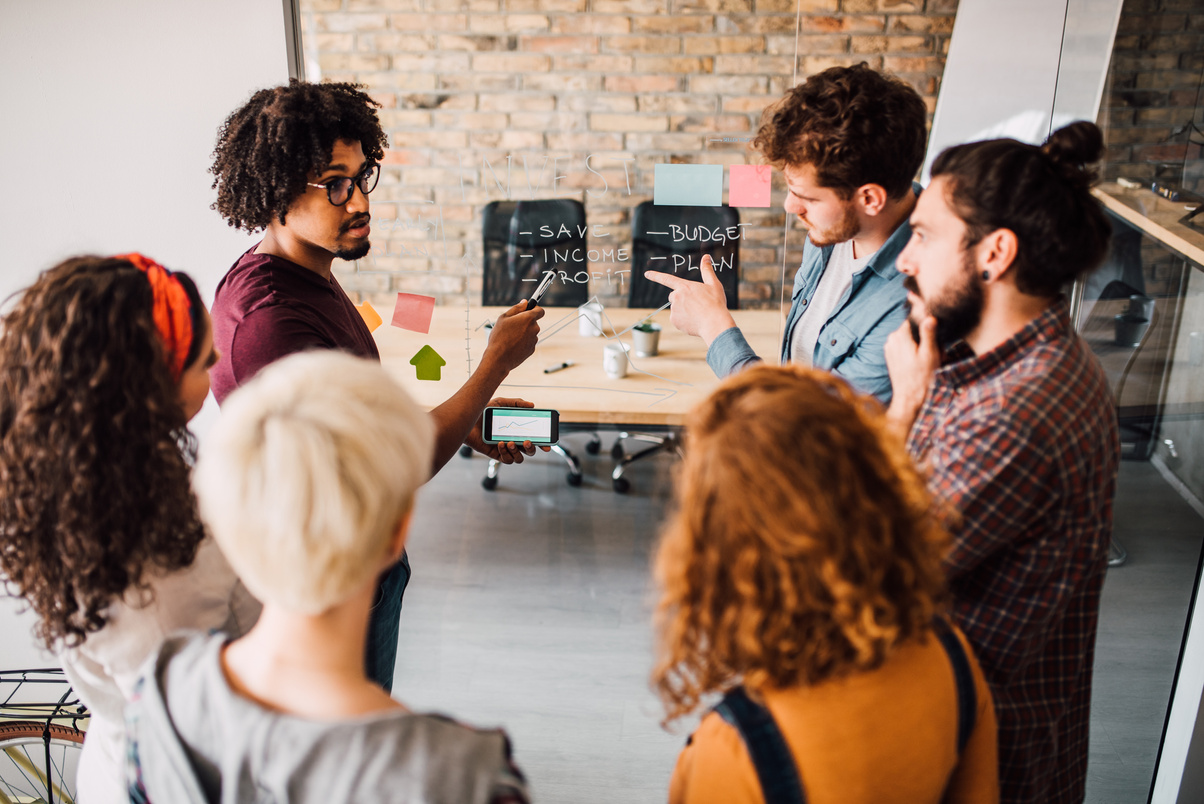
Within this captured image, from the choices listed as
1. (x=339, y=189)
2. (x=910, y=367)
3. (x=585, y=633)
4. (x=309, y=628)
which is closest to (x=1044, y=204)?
(x=910, y=367)

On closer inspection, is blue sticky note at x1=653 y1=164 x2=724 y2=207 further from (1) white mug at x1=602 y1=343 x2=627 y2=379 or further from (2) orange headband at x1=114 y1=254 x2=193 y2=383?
(2) orange headband at x1=114 y1=254 x2=193 y2=383

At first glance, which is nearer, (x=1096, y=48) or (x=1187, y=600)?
(x=1187, y=600)

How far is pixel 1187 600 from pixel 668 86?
1971 millimetres

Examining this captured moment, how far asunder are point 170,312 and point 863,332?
120 cm

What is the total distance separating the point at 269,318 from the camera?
1.35 m

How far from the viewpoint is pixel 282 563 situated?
65 centimetres

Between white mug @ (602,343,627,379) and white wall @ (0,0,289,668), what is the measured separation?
1170 millimetres

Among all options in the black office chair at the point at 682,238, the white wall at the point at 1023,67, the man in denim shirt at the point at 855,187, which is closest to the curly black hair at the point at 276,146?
the man in denim shirt at the point at 855,187

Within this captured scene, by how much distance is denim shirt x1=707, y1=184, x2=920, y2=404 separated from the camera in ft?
4.87

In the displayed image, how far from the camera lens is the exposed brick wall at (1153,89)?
172 centimetres

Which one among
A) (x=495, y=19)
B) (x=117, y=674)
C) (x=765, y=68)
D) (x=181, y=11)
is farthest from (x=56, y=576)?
(x=765, y=68)

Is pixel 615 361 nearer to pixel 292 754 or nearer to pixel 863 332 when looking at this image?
pixel 863 332

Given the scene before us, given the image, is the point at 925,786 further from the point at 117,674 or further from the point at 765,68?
the point at 765,68

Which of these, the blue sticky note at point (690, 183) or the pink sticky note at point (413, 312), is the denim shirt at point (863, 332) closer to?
the blue sticky note at point (690, 183)
